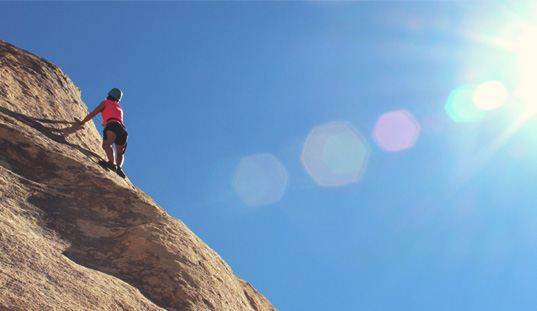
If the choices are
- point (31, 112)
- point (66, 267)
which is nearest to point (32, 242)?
point (66, 267)

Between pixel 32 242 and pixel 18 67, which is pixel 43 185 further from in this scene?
pixel 18 67

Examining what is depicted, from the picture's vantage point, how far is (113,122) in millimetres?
10188

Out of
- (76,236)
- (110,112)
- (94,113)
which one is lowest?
(76,236)

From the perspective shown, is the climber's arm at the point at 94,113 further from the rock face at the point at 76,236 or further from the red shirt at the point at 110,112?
the rock face at the point at 76,236

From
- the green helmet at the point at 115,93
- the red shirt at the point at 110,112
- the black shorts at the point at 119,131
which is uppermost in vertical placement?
the green helmet at the point at 115,93

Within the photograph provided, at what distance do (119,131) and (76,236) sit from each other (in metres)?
4.29

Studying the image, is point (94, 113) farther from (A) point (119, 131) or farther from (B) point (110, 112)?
(A) point (119, 131)

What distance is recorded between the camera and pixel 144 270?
654cm

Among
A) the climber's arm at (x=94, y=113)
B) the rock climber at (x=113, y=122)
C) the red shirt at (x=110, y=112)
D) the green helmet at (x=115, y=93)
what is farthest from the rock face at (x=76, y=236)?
the green helmet at (x=115, y=93)

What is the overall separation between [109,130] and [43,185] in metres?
3.28

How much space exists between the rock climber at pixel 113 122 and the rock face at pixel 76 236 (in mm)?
621

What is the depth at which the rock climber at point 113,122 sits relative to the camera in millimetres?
10017

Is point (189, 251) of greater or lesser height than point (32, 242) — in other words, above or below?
above

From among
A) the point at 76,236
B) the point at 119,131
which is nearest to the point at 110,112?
the point at 119,131
